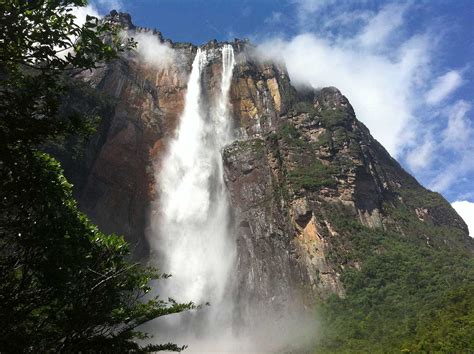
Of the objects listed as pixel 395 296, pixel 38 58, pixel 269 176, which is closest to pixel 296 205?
pixel 269 176

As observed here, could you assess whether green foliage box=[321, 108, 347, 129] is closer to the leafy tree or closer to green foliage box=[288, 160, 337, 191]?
green foliage box=[288, 160, 337, 191]

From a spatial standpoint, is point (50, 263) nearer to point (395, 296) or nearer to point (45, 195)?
point (45, 195)

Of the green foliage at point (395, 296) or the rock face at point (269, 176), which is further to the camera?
the rock face at point (269, 176)

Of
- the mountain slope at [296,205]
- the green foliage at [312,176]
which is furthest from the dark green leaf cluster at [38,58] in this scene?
the green foliage at [312,176]

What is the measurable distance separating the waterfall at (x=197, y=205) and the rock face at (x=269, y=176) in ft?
5.27

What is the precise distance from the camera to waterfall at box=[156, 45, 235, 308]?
147 feet

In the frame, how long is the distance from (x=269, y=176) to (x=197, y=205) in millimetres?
9157

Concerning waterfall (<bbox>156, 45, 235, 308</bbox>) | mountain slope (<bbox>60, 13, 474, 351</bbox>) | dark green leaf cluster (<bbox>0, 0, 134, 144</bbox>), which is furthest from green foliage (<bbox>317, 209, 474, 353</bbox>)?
dark green leaf cluster (<bbox>0, 0, 134, 144</bbox>)

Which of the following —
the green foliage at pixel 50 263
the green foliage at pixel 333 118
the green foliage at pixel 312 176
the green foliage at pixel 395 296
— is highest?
the green foliage at pixel 333 118

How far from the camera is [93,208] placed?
4356 centimetres

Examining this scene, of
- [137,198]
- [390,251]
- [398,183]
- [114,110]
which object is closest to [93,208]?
[137,198]

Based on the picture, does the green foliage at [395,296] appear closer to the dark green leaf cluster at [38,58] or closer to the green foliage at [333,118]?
the green foliage at [333,118]

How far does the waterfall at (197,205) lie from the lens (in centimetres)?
4466

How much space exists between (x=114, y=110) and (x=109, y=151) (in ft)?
15.4
